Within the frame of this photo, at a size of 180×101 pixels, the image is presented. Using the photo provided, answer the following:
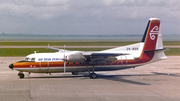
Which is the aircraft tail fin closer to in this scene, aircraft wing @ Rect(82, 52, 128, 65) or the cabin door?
aircraft wing @ Rect(82, 52, 128, 65)

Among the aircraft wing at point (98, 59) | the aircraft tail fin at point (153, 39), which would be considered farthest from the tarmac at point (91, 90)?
the aircraft tail fin at point (153, 39)

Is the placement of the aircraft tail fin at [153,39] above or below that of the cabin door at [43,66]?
above

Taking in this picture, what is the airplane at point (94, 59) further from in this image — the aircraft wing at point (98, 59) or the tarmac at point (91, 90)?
the tarmac at point (91, 90)

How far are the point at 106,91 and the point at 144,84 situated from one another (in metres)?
4.85

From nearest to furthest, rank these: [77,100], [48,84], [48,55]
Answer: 1. [77,100]
2. [48,84]
3. [48,55]

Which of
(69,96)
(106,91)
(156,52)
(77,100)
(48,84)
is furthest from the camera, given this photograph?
(156,52)

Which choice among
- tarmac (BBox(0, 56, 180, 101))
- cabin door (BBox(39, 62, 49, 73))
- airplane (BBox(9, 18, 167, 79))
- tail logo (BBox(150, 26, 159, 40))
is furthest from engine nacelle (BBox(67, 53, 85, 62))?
tail logo (BBox(150, 26, 159, 40))

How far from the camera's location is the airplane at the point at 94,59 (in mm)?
22969

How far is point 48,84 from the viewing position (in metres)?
20.5

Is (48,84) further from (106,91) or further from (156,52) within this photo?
(156,52)

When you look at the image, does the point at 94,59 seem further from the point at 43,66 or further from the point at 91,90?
the point at 91,90

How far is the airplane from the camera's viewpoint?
22969 millimetres

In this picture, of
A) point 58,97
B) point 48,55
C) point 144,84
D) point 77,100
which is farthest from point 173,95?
point 48,55

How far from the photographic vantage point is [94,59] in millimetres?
23625
